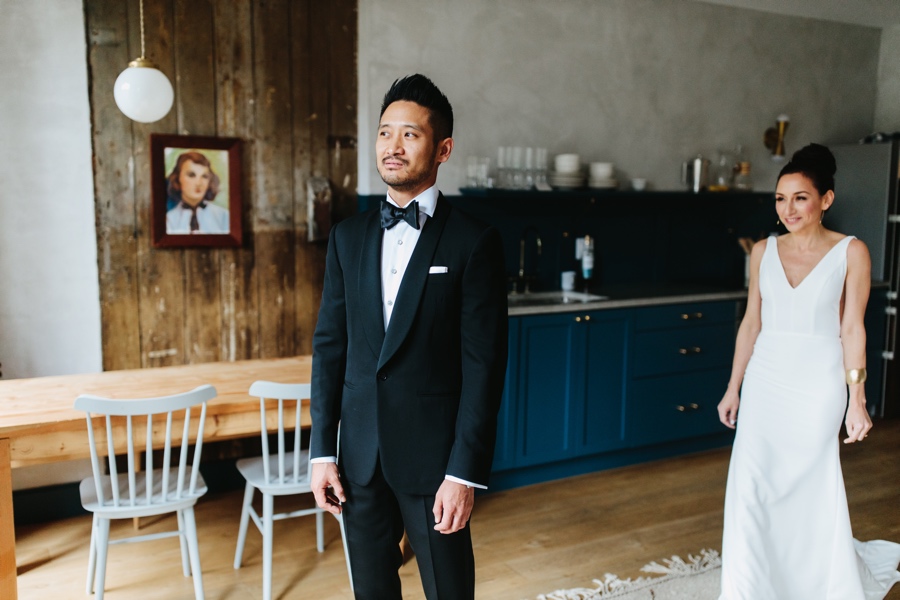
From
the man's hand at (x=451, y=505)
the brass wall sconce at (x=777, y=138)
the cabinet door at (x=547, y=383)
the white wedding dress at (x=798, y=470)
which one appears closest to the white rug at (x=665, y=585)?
the white wedding dress at (x=798, y=470)

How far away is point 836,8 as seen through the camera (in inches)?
207

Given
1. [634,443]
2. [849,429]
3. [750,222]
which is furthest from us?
[750,222]

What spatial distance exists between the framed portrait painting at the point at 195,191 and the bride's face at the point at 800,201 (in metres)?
2.43

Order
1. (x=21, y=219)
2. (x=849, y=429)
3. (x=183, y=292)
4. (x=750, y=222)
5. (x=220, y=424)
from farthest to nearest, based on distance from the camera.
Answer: (x=750, y=222)
(x=183, y=292)
(x=21, y=219)
(x=220, y=424)
(x=849, y=429)

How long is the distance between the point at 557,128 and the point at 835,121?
2.52 m

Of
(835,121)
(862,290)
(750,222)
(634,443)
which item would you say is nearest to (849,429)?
(862,290)

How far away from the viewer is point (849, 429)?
8.50 ft

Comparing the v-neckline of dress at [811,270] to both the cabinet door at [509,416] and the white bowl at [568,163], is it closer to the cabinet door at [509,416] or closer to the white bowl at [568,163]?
the cabinet door at [509,416]

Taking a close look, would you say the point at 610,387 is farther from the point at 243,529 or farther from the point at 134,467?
the point at 134,467

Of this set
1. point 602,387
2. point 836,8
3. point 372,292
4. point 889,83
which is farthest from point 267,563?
point 889,83

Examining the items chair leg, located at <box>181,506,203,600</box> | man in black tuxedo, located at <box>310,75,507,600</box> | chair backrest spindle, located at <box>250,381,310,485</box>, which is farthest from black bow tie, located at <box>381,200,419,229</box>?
chair leg, located at <box>181,506,203,600</box>

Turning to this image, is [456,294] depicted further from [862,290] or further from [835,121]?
[835,121]

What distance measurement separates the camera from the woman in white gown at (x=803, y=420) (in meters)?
2.63

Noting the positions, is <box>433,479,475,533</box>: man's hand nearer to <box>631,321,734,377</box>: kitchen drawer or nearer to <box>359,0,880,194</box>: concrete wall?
<box>359,0,880,194</box>: concrete wall
